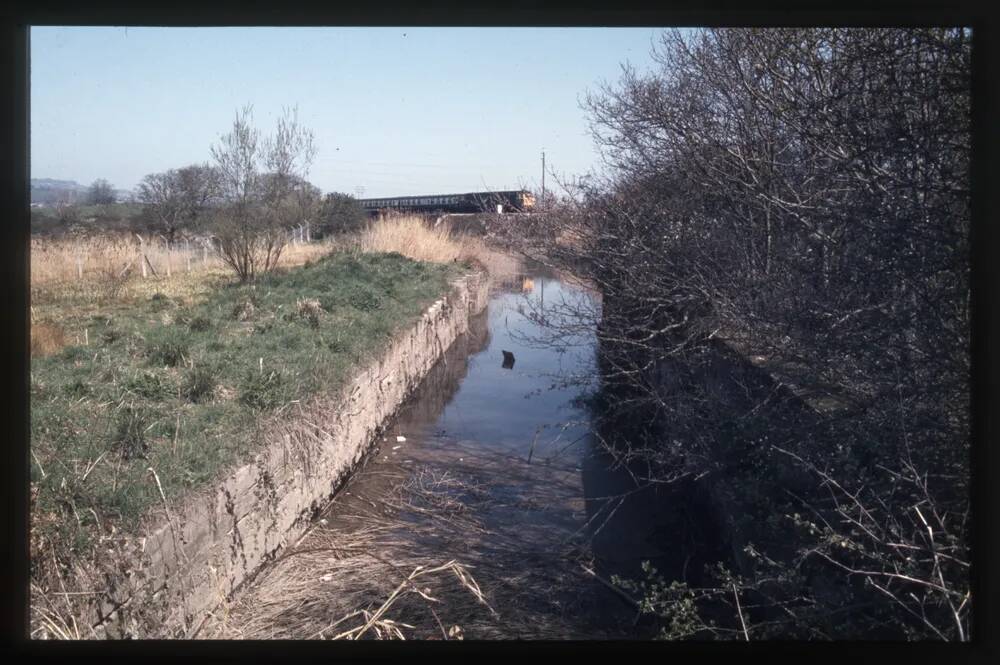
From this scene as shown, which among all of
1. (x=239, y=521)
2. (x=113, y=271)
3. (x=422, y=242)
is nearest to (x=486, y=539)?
(x=239, y=521)

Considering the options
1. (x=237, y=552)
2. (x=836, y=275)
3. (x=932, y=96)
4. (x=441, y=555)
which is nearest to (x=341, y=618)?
(x=237, y=552)

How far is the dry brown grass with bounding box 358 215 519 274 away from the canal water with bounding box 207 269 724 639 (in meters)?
10.4

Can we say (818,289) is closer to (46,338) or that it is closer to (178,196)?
(46,338)

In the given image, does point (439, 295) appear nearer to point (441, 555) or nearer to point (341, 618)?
point (441, 555)

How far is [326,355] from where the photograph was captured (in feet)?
29.4

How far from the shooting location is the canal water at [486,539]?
220 inches

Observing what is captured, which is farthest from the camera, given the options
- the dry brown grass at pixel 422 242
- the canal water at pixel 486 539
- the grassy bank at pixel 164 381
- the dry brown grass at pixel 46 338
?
the dry brown grass at pixel 422 242

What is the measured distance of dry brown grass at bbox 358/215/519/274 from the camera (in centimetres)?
2122

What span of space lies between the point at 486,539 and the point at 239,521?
219 cm

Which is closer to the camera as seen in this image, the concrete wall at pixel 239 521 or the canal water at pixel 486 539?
the concrete wall at pixel 239 521

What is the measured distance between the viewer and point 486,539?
7.12m

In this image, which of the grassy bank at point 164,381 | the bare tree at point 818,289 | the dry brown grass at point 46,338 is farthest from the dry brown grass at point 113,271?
the bare tree at point 818,289

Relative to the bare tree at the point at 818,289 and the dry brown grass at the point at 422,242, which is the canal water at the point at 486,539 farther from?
the dry brown grass at the point at 422,242

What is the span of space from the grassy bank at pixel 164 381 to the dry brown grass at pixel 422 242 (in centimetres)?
800
